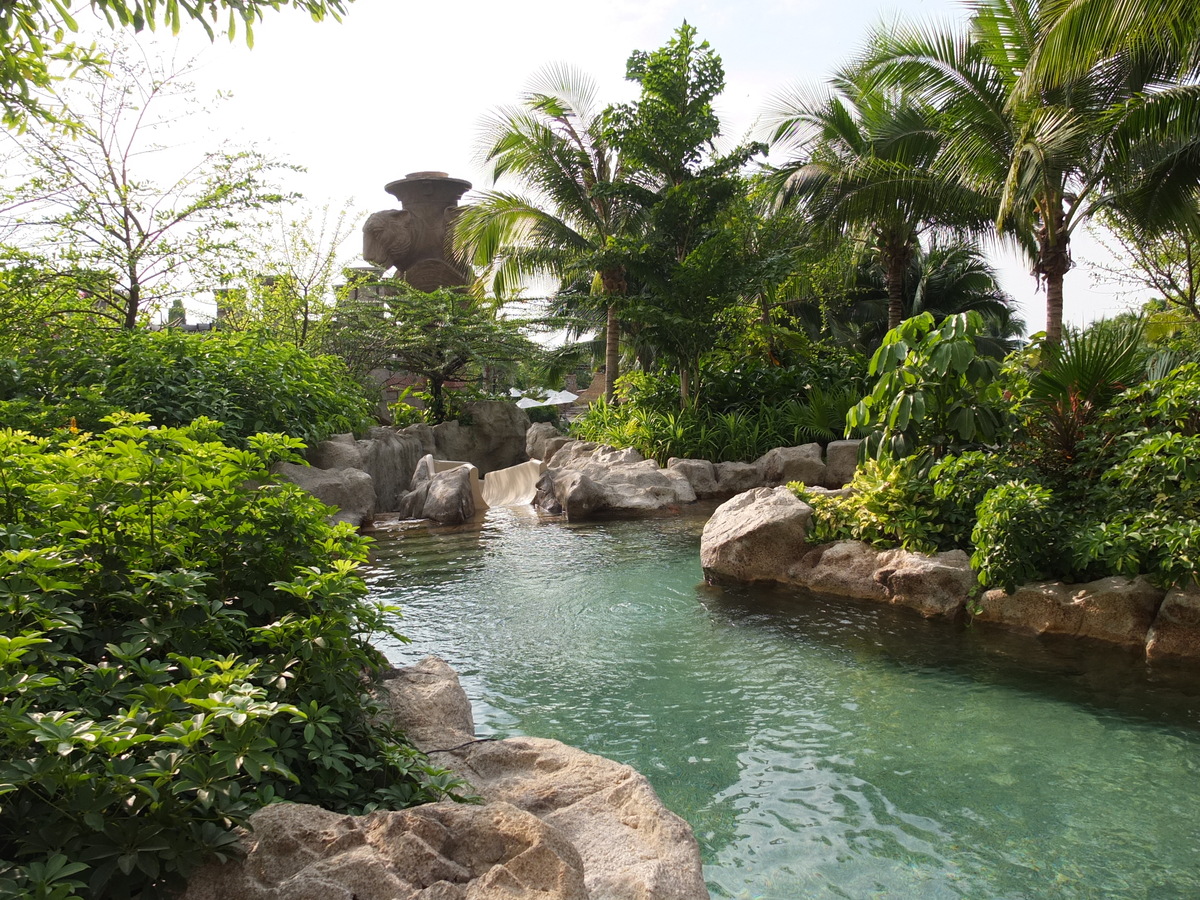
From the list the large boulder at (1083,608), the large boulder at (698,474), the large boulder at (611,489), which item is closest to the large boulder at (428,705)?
the large boulder at (1083,608)

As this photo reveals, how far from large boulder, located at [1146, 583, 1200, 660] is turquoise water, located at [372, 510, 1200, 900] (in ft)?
0.69

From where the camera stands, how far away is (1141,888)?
2.81m

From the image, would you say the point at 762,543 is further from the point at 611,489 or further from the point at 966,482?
the point at 611,489

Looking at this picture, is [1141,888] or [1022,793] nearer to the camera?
[1141,888]

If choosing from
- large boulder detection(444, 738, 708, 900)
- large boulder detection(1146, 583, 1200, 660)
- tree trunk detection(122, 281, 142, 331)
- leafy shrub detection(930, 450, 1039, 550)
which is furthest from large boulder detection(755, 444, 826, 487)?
large boulder detection(444, 738, 708, 900)

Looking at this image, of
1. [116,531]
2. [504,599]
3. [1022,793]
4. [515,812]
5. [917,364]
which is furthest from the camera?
[504,599]

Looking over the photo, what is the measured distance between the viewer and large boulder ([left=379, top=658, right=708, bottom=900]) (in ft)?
7.10

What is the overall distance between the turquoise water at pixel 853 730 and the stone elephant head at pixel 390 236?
22609 mm

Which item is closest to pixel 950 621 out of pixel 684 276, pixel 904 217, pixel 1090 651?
pixel 1090 651

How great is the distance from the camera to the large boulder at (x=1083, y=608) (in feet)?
16.8

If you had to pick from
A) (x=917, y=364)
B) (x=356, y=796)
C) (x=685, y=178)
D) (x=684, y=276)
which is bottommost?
(x=356, y=796)

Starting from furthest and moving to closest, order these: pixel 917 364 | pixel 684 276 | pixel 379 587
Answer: pixel 684 276 < pixel 379 587 < pixel 917 364

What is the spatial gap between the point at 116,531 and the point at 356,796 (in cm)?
119

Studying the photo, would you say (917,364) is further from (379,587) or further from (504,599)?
(379,587)
